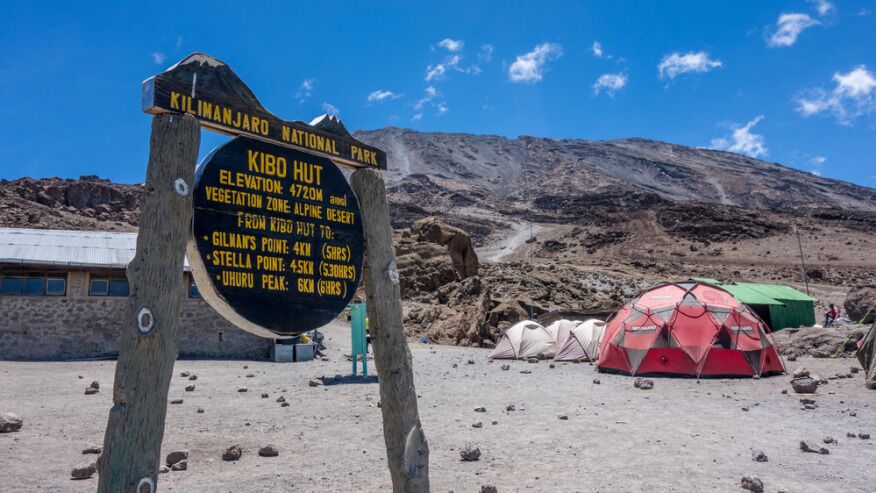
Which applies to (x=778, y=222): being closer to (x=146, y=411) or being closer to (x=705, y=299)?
(x=705, y=299)

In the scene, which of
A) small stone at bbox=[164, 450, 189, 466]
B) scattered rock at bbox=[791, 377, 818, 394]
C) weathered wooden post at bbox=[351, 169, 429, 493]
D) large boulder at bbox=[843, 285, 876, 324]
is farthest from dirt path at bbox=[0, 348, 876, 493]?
large boulder at bbox=[843, 285, 876, 324]

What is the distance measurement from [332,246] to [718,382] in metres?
11.6

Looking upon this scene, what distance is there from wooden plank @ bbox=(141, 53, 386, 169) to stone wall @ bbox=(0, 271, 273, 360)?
1568 centimetres

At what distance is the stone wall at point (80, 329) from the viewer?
17875mm

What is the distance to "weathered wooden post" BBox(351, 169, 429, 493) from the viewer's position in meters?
4.14

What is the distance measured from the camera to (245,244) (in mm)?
3561

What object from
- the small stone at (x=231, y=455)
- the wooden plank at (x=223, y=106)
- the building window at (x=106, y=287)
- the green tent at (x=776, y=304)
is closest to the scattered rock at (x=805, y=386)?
the small stone at (x=231, y=455)

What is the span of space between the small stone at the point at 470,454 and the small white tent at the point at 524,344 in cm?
1200

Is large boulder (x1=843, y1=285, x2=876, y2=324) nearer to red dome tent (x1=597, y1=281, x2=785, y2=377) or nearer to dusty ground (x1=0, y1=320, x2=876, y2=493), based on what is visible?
dusty ground (x1=0, y1=320, x2=876, y2=493)

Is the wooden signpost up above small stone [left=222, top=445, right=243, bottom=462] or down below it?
above

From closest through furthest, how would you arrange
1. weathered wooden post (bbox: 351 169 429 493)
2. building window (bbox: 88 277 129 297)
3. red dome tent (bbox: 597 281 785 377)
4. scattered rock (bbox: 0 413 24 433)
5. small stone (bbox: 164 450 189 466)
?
weathered wooden post (bbox: 351 169 429 493)
small stone (bbox: 164 450 189 466)
scattered rock (bbox: 0 413 24 433)
red dome tent (bbox: 597 281 785 377)
building window (bbox: 88 277 129 297)

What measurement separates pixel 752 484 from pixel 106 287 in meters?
19.0

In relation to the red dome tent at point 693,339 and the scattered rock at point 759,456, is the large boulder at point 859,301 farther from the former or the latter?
the scattered rock at point 759,456

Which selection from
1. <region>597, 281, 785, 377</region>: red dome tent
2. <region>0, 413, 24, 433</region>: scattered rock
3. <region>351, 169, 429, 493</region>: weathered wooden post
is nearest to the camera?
<region>351, 169, 429, 493</region>: weathered wooden post
